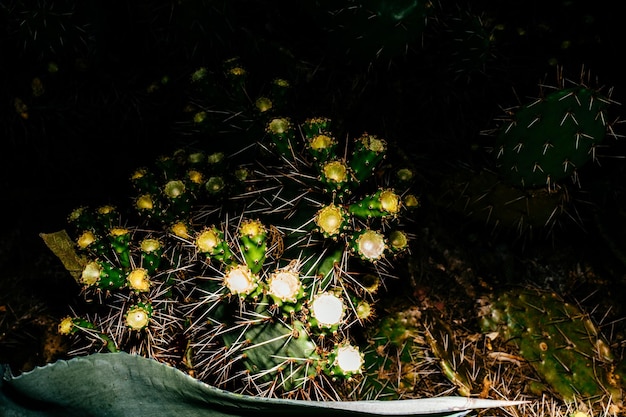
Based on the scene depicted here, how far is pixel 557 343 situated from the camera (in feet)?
3.85

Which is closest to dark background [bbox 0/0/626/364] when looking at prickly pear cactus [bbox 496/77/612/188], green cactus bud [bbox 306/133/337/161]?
prickly pear cactus [bbox 496/77/612/188]

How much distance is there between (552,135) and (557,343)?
0.57m

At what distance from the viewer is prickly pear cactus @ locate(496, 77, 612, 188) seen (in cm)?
114

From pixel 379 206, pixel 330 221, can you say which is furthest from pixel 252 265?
pixel 379 206

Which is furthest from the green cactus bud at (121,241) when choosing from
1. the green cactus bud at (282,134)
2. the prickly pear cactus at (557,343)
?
the prickly pear cactus at (557,343)

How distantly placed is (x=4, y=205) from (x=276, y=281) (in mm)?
1008

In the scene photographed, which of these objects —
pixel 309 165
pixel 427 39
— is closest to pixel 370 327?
pixel 309 165

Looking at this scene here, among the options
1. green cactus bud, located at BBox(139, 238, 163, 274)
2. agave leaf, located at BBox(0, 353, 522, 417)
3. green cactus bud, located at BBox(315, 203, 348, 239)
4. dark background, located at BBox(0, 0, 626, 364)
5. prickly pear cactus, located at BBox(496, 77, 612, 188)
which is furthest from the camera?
dark background, located at BBox(0, 0, 626, 364)

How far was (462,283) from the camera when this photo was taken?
137cm

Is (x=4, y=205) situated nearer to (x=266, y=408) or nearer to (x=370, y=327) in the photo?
(x=370, y=327)

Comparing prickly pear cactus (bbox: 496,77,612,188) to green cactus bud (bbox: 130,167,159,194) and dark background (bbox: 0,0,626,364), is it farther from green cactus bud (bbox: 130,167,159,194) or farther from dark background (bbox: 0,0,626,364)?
green cactus bud (bbox: 130,167,159,194)

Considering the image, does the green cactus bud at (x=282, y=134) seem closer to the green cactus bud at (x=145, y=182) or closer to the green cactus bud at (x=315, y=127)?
the green cactus bud at (x=315, y=127)

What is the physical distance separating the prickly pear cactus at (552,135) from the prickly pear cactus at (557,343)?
1.16ft

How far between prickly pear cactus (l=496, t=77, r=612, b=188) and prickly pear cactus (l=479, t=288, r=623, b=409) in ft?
1.16
